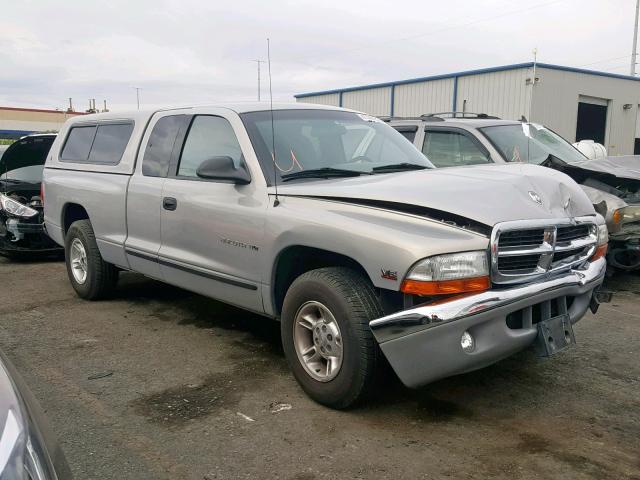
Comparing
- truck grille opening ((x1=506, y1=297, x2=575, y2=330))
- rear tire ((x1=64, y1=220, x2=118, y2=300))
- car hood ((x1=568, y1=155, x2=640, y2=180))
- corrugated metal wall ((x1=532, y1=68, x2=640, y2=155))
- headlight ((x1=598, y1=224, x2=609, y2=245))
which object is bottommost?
rear tire ((x1=64, y1=220, x2=118, y2=300))

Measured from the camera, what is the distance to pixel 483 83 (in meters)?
20.6

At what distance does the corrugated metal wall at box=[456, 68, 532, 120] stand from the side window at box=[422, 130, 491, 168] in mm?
12134

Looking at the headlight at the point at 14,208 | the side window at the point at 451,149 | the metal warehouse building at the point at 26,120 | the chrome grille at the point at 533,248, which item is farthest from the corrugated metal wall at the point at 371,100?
the metal warehouse building at the point at 26,120

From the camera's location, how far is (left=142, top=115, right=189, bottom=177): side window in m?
4.95

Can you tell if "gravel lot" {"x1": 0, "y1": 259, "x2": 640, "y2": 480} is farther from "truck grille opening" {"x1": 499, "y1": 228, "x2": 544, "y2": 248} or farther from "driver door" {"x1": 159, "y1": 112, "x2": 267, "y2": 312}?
"truck grille opening" {"x1": 499, "y1": 228, "x2": 544, "y2": 248}

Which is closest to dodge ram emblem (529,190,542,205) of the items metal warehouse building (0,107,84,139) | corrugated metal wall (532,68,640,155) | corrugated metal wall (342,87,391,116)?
corrugated metal wall (532,68,640,155)

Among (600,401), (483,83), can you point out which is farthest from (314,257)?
(483,83)

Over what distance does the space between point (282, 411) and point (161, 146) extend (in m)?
2.54

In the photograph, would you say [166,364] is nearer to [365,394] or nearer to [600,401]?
[365,394]

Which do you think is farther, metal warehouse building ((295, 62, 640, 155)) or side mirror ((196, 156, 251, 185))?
metal warehouse building ((295, 62, 640, 155))

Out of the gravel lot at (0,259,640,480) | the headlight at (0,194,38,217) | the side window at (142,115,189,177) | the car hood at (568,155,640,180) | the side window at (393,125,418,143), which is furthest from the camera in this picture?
the headlight at (0,194,38,217)

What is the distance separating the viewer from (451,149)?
7.13 metres

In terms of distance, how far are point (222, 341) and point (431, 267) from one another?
2342mm

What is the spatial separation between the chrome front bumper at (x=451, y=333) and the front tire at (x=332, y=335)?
0.16 metres
